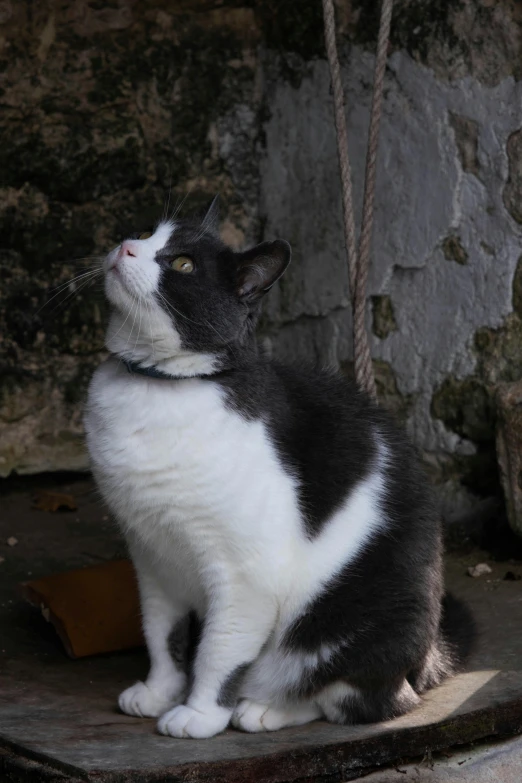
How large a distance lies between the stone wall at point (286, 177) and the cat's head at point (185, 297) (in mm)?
1111

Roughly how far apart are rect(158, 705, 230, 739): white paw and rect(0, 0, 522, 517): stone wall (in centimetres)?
128

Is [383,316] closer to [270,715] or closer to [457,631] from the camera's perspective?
[457,631]

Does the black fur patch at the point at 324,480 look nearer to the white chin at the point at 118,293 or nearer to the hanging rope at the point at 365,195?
the white chin at the point at 118,293

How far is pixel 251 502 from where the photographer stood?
209 cm

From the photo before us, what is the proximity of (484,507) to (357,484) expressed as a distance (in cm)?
102

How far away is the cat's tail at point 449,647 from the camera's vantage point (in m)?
2.34

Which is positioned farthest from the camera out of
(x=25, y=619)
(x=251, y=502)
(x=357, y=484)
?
(x=25, y=619)

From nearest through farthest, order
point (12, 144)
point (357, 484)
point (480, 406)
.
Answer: point (357, 484) < point (480, 406) < point (12, 144)

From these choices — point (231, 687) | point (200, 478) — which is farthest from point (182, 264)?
point (231, 687)

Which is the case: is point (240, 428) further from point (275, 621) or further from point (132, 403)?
point (275, 621)

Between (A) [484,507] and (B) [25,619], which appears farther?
(A) [484,507]

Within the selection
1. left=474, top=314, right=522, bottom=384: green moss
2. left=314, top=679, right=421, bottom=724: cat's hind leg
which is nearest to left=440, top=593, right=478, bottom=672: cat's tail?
left=314, top=679, right=421, bottom=724: cat's hind leg

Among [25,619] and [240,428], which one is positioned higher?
[240,428]

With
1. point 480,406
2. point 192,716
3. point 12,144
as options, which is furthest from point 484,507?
point 12,144
